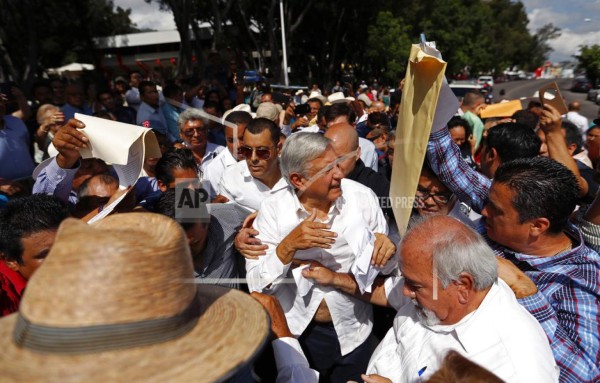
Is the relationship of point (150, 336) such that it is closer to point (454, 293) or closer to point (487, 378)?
point (487, 378)

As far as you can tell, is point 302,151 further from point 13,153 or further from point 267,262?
point 13,153

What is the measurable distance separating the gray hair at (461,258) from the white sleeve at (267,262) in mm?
727

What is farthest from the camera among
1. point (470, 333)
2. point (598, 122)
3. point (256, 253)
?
point (598, 122)

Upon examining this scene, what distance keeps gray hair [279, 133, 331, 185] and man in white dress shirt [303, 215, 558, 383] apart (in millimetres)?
703

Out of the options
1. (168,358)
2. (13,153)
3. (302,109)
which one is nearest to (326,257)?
(168,358)

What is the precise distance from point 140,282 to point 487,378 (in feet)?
2.84

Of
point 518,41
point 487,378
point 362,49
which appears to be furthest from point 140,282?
point 518,41

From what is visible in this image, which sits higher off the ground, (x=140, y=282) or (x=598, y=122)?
(x=140, y=282)

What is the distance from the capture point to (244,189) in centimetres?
341

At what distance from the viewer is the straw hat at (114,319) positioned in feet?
3.44

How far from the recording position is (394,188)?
2.13 metres

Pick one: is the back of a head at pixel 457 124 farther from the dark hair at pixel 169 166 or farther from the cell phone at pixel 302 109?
the cell phone at pixel 302 109

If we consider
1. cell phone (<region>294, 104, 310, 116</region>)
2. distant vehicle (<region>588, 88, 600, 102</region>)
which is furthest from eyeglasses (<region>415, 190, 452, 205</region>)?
distant vehicle (<region>588, 88, 600, 102</region>)

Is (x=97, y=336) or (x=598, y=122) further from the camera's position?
(x=598, y=122)
